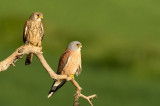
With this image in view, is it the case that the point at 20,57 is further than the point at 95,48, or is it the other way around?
the point at 95,48

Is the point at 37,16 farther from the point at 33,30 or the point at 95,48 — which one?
the point at 95,48

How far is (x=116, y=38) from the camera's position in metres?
19.4

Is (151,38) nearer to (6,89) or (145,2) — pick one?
(145,2)

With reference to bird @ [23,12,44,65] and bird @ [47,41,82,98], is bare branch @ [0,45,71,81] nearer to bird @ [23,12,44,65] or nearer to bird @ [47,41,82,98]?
bird @ [47,41,82,98]

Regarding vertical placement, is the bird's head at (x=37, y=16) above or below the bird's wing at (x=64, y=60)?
above

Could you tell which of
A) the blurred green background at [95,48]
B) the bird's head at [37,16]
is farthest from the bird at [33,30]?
the blurred green background at [95,48]

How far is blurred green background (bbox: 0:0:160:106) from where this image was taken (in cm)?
1509

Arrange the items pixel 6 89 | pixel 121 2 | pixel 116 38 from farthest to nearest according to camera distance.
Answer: pixel 121 2
pixel 116 38
pixel 6 89

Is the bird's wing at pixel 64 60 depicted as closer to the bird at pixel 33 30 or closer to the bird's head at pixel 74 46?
the bird's head at pixel 74 46

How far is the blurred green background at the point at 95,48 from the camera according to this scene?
15086 millimetres

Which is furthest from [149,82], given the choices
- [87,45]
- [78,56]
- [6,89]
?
[78,56]

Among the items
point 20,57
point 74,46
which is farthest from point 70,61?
point 20,57

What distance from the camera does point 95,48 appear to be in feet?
61.2

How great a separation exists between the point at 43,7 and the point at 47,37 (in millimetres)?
3411
